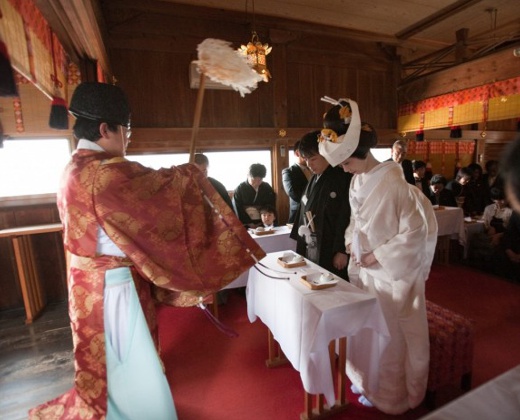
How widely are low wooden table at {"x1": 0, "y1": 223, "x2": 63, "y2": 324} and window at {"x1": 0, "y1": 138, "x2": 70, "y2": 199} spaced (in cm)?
69

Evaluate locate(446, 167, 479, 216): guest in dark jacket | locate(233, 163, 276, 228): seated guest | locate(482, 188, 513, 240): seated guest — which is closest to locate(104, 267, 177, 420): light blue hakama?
locate(233, 163, 276, 228): seated guest

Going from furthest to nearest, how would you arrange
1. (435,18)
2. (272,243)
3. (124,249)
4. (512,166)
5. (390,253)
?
(435,18)
(272,243)
(390,253)
(124,249)
(512,166)

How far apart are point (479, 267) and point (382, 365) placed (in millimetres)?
4848

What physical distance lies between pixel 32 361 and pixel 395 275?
404 centimetres

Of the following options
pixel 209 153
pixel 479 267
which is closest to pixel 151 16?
pixel 209 153

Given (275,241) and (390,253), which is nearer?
(390,253)

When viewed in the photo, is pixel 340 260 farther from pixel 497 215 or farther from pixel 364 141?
pixel 497 215

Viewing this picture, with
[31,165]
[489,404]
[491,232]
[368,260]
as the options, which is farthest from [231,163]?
[489,404]

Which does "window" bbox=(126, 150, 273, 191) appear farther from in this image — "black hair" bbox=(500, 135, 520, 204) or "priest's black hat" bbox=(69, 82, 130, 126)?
"black hair" bbox=(500, 135, 520, 204)

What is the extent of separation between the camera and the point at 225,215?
1.79 meters

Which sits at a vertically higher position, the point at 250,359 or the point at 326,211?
the point at 326,211

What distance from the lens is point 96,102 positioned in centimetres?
169

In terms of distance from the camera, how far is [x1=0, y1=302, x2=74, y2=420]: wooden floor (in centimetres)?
289

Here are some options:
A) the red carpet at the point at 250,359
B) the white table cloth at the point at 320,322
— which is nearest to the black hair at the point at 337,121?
the white table cloth at the point at 320,322
